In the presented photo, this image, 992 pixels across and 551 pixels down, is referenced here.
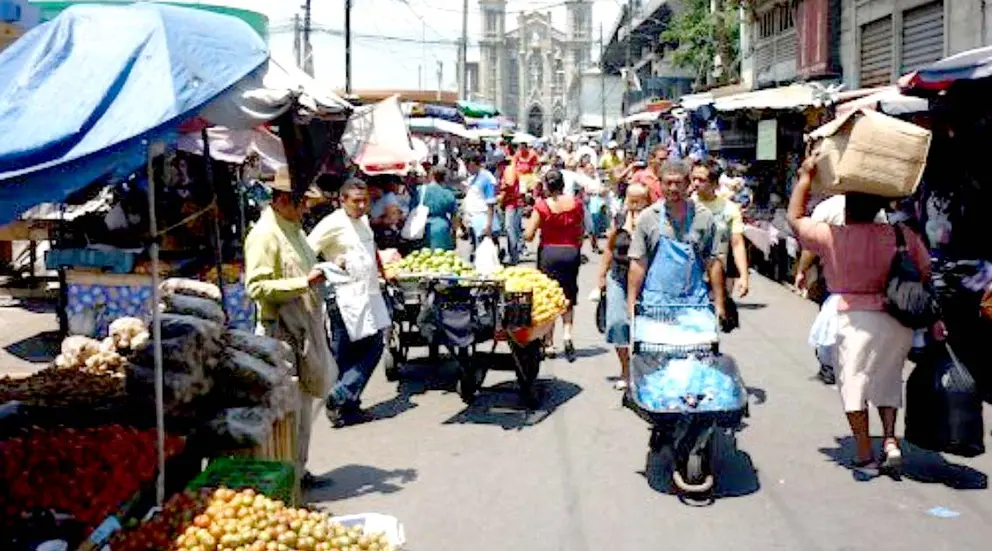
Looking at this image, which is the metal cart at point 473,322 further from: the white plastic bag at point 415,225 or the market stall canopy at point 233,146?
the white plastic bag at point 415,225

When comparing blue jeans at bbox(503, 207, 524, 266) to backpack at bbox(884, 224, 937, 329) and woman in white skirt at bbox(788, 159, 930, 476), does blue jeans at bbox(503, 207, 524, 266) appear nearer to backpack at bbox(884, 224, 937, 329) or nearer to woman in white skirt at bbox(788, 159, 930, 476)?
woman in white skirt at bbox(788, 159, 930, 476)

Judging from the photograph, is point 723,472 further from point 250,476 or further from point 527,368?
point 250,476

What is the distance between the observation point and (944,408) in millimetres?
5984

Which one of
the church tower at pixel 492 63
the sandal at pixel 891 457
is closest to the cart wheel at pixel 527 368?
the sandal at pixel 891 457

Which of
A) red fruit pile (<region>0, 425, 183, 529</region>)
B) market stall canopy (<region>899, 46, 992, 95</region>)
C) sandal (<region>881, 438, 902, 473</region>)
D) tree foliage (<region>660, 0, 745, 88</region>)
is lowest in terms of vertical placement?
sandal (<region>881, 438, 902, 473</region>)

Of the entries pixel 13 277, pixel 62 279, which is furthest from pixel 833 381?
pixel 13 277

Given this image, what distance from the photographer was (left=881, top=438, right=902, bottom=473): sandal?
627 cm

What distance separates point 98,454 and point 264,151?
6.98 m

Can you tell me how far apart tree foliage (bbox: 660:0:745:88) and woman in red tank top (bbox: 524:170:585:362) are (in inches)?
923

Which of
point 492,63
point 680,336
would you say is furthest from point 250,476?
point 492,63

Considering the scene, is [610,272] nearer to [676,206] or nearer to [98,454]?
[676,206]

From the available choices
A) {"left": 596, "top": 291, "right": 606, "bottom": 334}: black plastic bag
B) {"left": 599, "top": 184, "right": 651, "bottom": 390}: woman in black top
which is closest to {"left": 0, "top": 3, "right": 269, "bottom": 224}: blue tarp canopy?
{"left": 599, "top": 184, "right": 651, "bottom": 390}: woman in black top

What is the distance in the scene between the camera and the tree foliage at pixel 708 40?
3347 centimetres

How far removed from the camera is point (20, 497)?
420 centimetres
